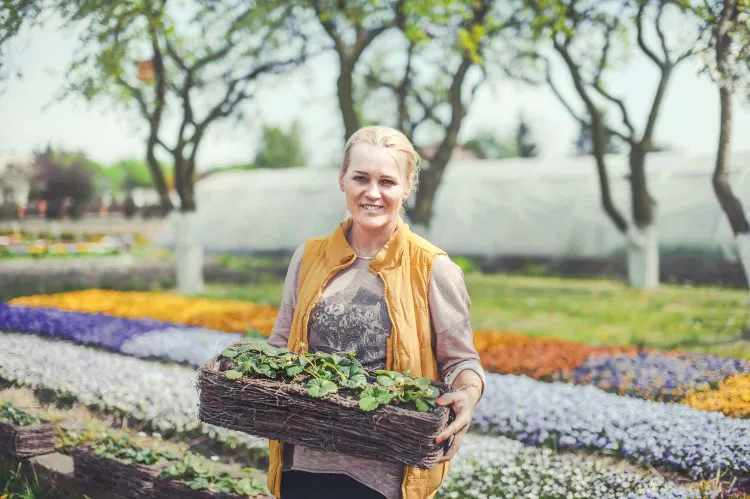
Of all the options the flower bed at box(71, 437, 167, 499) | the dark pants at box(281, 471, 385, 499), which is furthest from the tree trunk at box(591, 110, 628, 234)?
the dark pants at box(281, 471, 385, 499)

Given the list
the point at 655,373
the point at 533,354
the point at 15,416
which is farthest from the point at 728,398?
the point at 15,416

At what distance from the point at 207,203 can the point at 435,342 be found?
19.1 m

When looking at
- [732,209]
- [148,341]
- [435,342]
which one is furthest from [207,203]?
[435,342]

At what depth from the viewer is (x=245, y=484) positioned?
330 centimetres

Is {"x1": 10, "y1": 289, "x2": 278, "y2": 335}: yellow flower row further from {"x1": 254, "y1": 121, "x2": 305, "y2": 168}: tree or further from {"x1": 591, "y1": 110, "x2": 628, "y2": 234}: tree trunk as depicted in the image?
{"x1": 254, "y1": 121, "x2": 305, "y2": 168}: tree

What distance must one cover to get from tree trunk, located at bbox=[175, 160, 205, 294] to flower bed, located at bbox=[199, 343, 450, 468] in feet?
28.2

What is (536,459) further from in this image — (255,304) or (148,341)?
(255,304)

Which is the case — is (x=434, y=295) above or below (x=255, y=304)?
above

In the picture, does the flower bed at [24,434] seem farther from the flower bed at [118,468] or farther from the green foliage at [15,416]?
the flower bed at [118,468]

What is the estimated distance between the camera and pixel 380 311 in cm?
Answer: 210

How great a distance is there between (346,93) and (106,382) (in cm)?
485

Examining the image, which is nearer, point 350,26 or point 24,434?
point 24,434

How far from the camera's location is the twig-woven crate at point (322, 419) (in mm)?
1791

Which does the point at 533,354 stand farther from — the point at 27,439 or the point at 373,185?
the point at 373,185
